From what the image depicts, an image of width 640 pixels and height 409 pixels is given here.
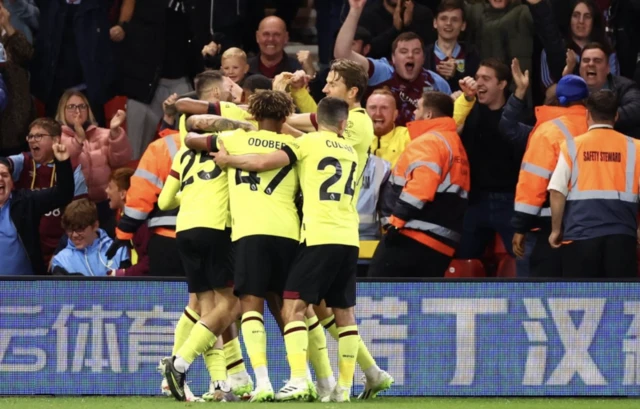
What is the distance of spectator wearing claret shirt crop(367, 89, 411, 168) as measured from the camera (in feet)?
41.9

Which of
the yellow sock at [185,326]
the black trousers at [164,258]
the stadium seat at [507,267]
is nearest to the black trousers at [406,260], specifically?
the stadium seat at [507,267]

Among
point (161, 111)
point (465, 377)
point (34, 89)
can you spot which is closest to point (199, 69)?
point (161, 111)

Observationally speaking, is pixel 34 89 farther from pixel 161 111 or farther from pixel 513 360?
pixel 513 360

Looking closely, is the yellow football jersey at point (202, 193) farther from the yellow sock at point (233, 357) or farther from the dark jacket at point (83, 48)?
the dark jacket at point (83, 48)

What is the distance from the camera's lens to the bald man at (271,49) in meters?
13.8

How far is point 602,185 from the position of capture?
1114cm

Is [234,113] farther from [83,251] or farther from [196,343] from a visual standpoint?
[83,251]

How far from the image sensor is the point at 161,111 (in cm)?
1474

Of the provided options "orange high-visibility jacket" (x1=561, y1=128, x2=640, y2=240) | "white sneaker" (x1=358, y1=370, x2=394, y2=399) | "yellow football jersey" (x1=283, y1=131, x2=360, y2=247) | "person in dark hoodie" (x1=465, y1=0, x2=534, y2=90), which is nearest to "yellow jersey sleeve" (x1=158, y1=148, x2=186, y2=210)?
"yellow football jersey" (x1=283, y1=131, x2=360, y2=247)

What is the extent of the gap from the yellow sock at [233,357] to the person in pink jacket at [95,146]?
11.9 ft

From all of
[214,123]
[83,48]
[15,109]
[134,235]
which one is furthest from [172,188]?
[83,48]

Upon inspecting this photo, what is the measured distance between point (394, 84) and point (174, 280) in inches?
135

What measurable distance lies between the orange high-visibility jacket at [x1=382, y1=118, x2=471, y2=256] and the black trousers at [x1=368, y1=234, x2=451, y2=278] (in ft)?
0.18

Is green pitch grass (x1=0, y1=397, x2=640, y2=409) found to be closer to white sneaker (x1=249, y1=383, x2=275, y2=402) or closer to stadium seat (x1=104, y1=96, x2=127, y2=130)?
white sneaker (x1=249, y1=383, x2=275, y2=402)
